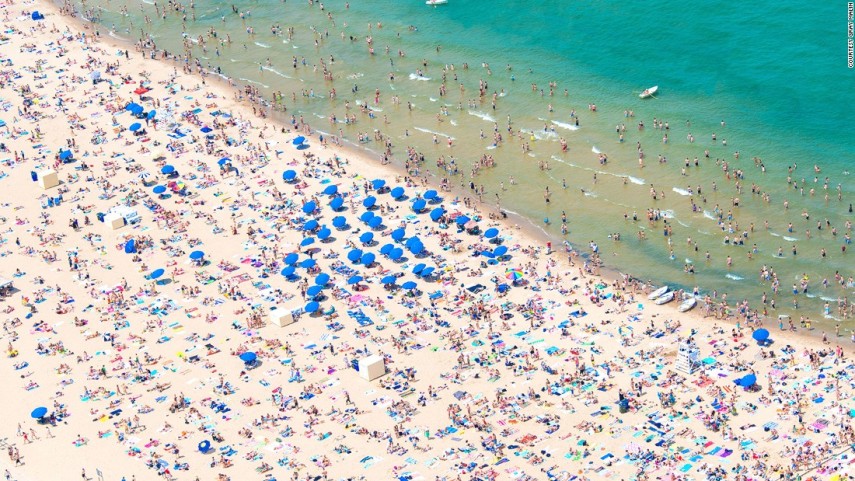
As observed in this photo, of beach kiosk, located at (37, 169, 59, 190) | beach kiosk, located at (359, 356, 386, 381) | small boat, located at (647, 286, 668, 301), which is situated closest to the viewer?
beach kiosk, located at (359, 356, 386, 381)

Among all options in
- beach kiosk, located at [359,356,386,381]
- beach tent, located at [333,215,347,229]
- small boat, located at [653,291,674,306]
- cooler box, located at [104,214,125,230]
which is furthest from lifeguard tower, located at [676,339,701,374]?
cooler box, located at [104,214,125,230]

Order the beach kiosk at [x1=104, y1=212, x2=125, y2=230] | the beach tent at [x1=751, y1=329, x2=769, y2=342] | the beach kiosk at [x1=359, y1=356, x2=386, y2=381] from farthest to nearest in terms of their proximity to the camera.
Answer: the beach kiosk at [x1=104, y1=212, x2=125, y2=230]
the beach tent at [x1=751, y1=329, x2=769, y2=342]
the beach kiosk at [x1=359, y1=356, x2=386, y2=381]

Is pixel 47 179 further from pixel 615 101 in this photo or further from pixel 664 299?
pixel 664 299

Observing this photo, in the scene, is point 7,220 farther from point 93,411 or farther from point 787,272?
point 787,272

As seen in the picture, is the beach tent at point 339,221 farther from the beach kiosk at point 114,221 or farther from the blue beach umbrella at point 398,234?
the beach kiosk at point 114,221

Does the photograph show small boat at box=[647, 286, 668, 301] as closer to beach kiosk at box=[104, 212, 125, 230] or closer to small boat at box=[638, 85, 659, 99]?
small boat at box=[638, 85, 659, 99]

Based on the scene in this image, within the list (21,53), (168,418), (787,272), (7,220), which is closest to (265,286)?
(168,418)

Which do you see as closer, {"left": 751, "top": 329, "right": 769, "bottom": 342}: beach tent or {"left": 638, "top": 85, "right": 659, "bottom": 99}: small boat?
{"left": 751, "top": 329, "right": 769, "bottom": 342}: beach tent

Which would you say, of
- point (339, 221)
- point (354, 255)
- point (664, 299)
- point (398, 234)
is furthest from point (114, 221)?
point (664, 299)

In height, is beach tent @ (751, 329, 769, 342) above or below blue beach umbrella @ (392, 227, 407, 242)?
below
